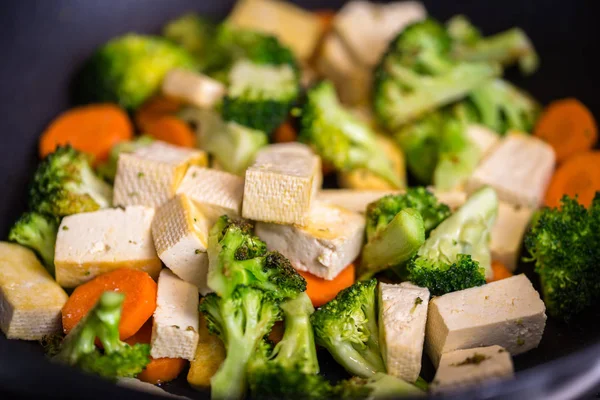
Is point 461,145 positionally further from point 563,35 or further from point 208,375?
point 208,375

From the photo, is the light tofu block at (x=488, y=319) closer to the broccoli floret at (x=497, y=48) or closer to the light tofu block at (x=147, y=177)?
the light tofu block at (x=147, y=177)

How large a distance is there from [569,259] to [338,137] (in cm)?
121

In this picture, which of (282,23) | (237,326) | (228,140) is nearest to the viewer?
(237,326)

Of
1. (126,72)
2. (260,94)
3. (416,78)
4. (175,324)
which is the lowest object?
(175,324)

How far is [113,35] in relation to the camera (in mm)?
3637

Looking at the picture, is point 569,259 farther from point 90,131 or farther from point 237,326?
point 90,131

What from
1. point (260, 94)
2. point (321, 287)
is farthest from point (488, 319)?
point (260, 94)

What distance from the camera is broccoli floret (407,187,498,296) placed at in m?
2.31

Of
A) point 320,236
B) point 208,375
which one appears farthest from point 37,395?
point 320,236

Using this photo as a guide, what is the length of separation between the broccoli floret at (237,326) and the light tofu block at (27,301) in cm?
63

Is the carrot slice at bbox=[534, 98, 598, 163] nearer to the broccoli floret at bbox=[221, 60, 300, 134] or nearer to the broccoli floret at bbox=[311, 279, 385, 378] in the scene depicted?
the broccoli floret at bbox=[221, 60, 300, 134]

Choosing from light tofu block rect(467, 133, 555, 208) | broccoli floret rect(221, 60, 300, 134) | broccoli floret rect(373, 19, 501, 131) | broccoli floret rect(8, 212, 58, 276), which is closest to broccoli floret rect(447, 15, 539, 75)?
broccoli floret rect(373, 19, 501, 131)

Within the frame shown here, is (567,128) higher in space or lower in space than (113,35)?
lower

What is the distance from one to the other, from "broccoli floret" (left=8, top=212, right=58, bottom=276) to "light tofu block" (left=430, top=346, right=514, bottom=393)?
165 cm
